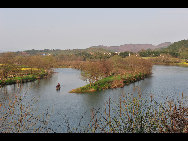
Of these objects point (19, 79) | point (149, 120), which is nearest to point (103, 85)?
point (19, 79)

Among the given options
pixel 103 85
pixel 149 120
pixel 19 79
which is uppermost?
pixel 149 120

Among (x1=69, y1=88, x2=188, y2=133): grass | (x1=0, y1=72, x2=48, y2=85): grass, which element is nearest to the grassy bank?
(x1=0, y1=72, x2=48, y2=85): grass

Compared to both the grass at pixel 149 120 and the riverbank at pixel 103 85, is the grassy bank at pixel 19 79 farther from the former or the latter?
the grass at pixel 149 120

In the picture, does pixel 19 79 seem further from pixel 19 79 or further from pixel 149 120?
pixel 149 120

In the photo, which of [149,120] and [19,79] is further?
[19,79]

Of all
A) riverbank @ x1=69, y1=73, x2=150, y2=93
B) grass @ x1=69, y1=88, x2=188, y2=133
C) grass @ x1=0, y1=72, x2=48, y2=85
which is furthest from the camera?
grass @ x1=0, y1=72, x2=48, y2=85

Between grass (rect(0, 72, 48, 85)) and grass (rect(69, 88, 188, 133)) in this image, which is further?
grass (rect(0, 72, 48, 85))

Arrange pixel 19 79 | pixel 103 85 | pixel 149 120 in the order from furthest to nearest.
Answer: pixel 19 79 → pixel 103 85 → pixel 149 120

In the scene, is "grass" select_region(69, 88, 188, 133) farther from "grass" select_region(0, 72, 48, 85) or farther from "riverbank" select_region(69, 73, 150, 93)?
"grass" select_region(0, 72, 48, 85)

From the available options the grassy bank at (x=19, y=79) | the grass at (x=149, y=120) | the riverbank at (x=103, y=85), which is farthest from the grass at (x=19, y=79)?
the grass at (x=149, y=120)
